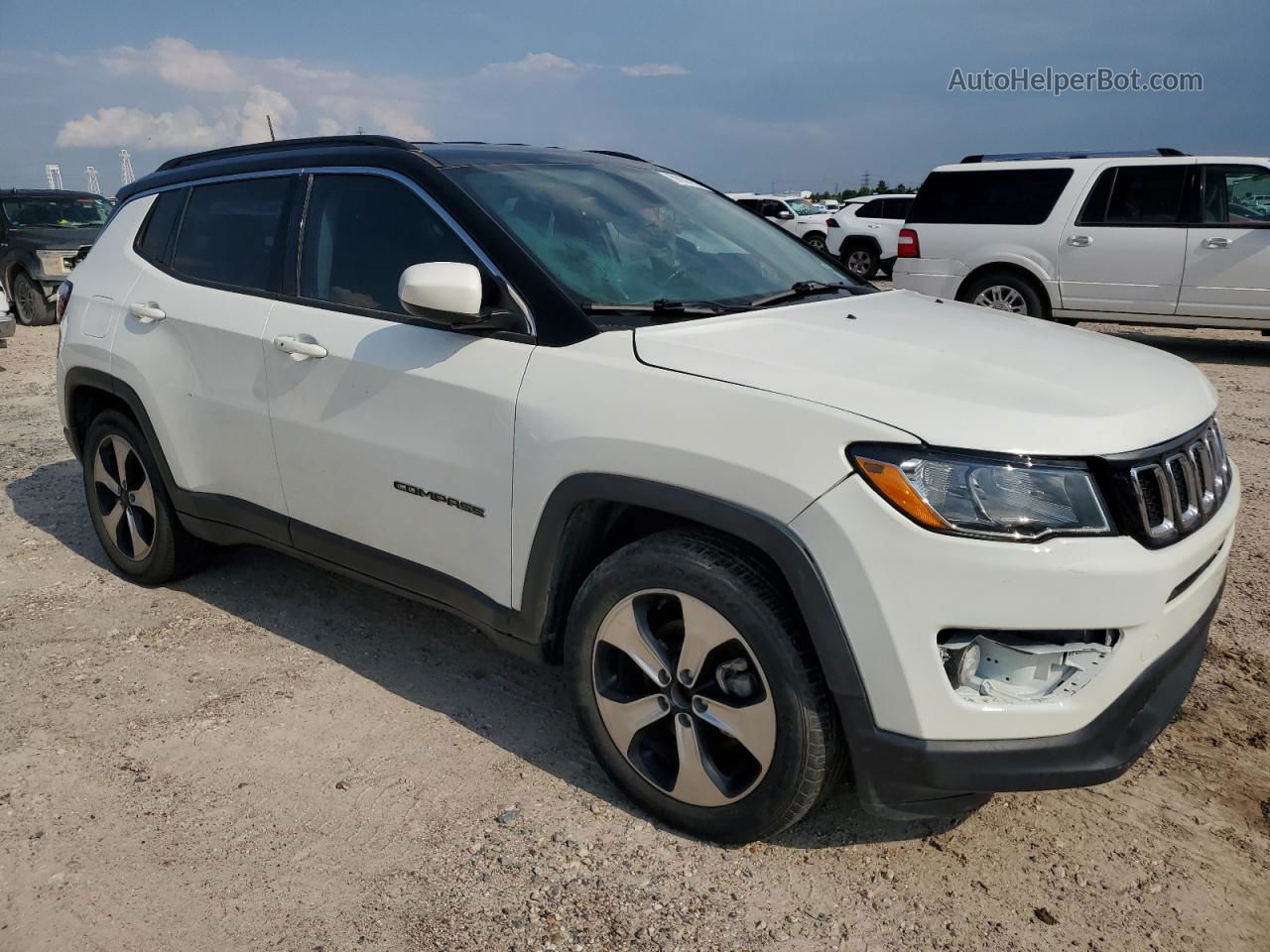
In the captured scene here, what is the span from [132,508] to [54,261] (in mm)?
11079

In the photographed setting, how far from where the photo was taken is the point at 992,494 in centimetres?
215

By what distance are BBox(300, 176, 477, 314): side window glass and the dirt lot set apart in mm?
1367

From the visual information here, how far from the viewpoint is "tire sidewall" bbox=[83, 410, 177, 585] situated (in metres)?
4.19

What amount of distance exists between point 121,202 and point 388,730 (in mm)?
2801

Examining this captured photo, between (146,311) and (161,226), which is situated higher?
(161,226)

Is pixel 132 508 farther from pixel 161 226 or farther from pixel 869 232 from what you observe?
pixel 869 232

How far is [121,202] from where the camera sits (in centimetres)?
452

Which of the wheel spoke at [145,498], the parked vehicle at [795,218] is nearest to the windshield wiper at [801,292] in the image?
the wheel spoke at [145,498]

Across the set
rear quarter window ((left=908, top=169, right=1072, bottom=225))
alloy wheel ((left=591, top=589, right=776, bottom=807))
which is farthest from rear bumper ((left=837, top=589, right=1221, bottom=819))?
rear quarter window ((left=908, top=169, right=1072, bottom=225))

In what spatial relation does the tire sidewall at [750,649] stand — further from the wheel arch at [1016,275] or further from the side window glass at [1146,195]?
the side window glass at [1146,195]

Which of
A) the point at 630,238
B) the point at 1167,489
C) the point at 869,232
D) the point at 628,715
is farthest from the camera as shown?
the point at 869,232

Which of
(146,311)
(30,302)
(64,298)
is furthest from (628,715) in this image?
(30,302)

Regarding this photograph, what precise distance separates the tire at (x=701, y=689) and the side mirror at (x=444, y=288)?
80 cm

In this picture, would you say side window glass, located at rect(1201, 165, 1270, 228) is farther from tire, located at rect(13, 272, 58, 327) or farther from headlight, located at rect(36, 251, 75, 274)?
tire, located at rect(13, 272, 58, 327)
